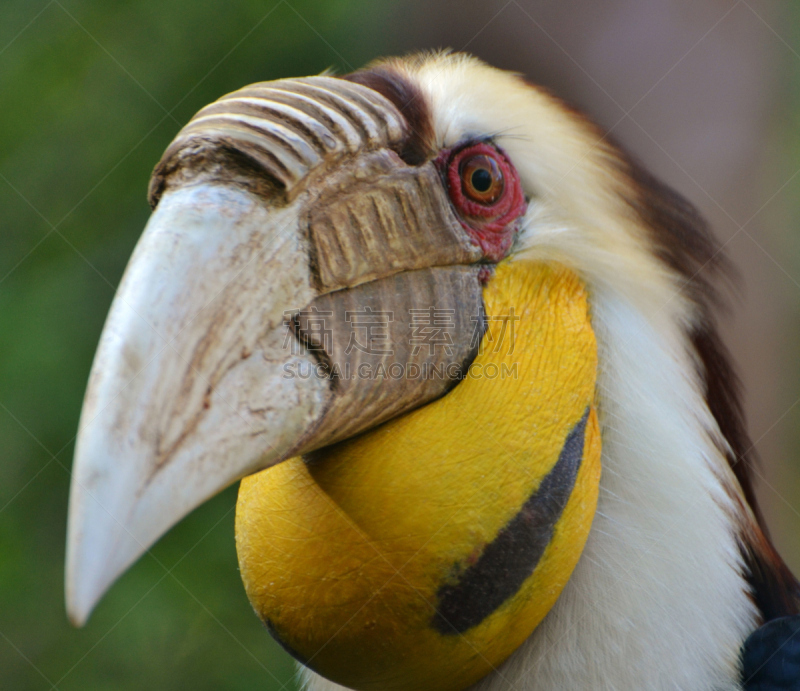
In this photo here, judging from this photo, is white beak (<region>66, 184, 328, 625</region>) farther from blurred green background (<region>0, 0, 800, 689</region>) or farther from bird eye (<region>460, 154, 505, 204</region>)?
blurred green background (<region>0, 0, 800, 689</region>)

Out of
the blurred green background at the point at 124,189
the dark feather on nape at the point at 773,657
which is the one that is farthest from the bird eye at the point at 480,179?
the blurred green background at the point at 124,189

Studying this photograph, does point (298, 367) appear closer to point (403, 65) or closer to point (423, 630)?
point (423, 630)

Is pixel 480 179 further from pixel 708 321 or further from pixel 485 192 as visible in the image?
pixel 708 321

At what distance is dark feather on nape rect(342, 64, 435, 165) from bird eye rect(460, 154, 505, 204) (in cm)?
7

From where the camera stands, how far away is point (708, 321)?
5.19 feet

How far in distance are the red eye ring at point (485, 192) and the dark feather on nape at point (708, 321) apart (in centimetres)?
25

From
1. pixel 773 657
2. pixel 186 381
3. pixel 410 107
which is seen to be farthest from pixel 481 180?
pixel 773 657

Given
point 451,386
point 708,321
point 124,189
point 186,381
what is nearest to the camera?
point 186,381

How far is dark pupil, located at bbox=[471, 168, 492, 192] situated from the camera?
1435 mm

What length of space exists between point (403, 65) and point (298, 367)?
712 mm

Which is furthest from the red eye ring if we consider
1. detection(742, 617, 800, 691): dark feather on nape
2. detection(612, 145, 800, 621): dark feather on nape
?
detection(742, 617, 800, 691): dark feather on nape

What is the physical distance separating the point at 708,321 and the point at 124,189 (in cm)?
257

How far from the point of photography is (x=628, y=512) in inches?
57.9

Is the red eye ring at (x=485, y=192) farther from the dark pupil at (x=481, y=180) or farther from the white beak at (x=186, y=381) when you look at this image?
the white beak at (x=186, y=381)
